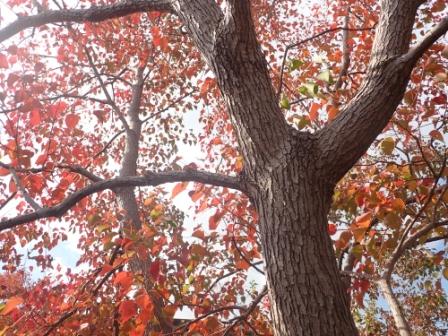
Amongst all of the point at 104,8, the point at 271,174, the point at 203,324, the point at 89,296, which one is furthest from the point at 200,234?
the point at 104,8

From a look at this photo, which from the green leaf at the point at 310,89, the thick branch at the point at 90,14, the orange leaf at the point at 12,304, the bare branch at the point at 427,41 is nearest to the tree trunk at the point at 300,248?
the green leaf at the point at 310,89

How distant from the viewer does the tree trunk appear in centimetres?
213

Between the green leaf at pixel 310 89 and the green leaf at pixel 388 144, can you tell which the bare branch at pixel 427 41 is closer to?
the green leaf at pixel 310 89

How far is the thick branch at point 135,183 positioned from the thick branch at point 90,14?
1658 millimetres

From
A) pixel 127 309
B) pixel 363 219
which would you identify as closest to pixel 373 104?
pixel 363 219

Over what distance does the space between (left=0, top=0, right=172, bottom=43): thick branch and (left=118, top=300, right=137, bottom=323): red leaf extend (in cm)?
265

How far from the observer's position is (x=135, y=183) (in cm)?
283

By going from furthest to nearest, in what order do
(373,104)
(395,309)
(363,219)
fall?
(363,219) → (373,104) → (395,309)

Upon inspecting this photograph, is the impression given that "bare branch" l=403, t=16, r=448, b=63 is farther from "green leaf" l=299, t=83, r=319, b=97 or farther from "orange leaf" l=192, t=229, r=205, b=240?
"orange leaf" l=192, t=229, r=205, b=240

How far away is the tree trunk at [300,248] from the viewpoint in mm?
2133

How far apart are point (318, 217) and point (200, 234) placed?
1567mm

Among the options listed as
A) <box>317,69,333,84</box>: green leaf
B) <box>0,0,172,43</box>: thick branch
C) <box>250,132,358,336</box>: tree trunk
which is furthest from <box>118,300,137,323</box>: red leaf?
<box>0,0,172,43</box>: thick branch

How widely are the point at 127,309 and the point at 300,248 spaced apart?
189cm

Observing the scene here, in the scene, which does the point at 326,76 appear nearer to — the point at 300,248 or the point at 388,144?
the point at 388,144
